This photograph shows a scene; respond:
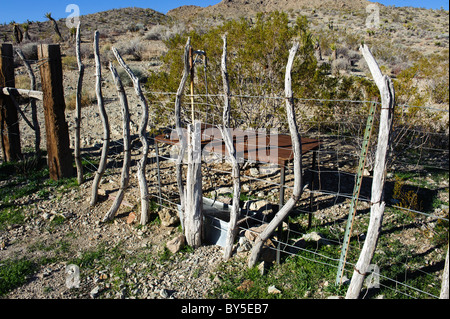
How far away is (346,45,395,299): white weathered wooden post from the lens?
240 centimetres

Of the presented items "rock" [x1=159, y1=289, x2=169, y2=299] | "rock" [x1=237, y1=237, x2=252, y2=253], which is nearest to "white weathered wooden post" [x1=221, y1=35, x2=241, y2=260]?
"rock" [x1=237, y1=237, x2=252, y2=253]

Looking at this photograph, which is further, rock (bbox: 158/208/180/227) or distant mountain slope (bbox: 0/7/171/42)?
distant mountain slope (bbox: 0/7/171/42)

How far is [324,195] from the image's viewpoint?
5102mm

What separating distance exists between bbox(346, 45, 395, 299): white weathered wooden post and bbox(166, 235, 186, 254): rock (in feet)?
5.86

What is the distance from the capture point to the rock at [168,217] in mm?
4184

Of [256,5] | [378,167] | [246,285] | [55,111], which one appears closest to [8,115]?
[55,111]

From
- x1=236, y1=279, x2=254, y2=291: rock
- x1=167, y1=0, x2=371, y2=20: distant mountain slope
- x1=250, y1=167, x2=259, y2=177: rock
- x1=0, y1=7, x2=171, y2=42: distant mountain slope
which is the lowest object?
x1=236, y1=279, x2=254, y2=291: rock

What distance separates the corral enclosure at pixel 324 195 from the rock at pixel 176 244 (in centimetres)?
30

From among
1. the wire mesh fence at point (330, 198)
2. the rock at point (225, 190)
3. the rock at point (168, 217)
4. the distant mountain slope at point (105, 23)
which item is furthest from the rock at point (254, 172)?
the distant mountain slope at point (105, 23)

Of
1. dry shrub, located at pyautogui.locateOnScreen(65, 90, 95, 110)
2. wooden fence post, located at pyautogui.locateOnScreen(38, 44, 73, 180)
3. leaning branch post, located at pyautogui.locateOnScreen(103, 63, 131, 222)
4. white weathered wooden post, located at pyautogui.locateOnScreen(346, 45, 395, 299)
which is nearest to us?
white weathered wooden post, located at pyautogui.locateOnScreen(346, 45, 395, 299)

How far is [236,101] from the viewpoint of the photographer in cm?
628

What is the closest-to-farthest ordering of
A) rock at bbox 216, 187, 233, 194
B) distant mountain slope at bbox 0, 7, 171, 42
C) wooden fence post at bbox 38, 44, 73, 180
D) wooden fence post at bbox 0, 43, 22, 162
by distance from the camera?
rock at bbox 216, 187, 233, 194 → wooden fence post at bbox 38, 44, 73, 180 → wooden fence post at bbox 0, 43, 22, 162 → distant mountain slope at bbox 0, 7, 171, 42

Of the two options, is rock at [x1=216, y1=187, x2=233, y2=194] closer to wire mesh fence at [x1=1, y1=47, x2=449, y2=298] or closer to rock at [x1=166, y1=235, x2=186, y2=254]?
wire mesh fence at [x1=1, y1=47, x2=449, y2=298]

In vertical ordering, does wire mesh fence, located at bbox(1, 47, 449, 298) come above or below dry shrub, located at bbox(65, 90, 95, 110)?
below
